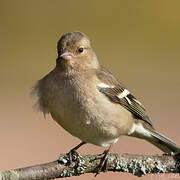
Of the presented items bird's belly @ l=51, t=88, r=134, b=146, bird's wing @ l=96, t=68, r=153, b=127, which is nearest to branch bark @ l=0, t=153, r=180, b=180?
bird's belly @ l=51, t=88, r=134, b=146

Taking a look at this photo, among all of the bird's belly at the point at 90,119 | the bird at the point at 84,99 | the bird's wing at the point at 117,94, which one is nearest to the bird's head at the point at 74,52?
the bird at the point at 84,99

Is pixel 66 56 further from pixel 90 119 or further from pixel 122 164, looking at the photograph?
pixel 122 164

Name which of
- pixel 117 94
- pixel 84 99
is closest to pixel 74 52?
pixel 84 99

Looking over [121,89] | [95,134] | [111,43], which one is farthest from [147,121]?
[111,43]

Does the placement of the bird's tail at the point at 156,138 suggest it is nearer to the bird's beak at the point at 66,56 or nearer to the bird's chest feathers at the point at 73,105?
the bird's chest feathers at the point at 73,105

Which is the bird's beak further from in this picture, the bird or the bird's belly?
the bird's belly

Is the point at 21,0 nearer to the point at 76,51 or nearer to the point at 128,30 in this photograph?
the point at 128,30
